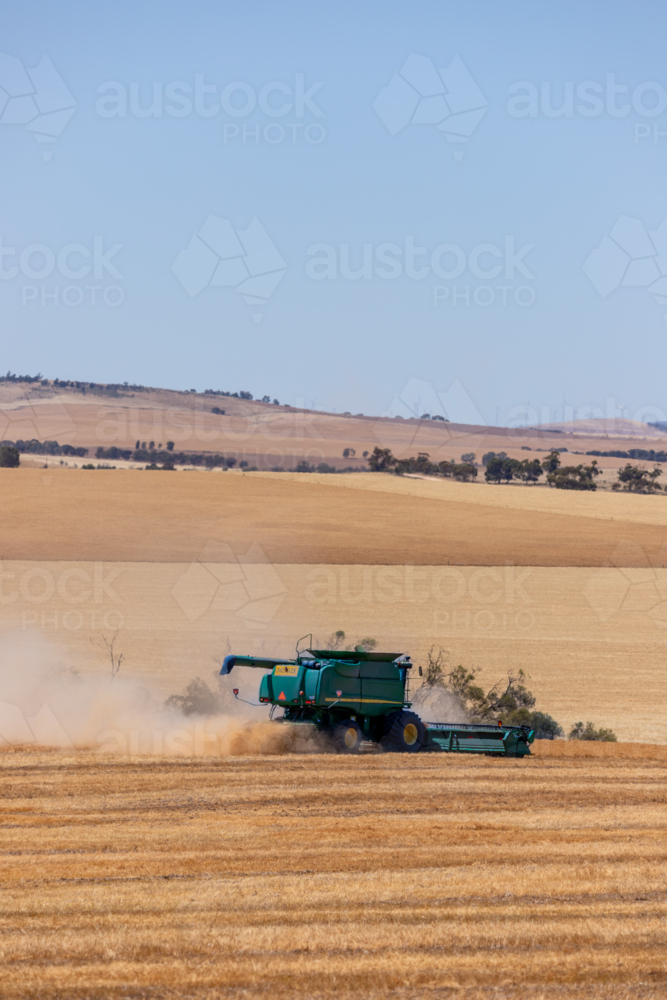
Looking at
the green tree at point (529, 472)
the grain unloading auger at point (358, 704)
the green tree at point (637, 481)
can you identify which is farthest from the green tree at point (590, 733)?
the green tree at point (529, 472)

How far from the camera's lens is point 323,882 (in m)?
10.3

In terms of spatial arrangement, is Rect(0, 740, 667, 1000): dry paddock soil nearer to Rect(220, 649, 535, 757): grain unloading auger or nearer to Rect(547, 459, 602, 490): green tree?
Rect(220, 649, 535, 757): grain unloading auger

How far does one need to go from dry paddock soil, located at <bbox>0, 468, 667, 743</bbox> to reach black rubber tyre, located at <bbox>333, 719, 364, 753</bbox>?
830cm

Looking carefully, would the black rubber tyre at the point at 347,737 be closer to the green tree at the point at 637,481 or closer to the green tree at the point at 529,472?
the green tree at the point at 637,481

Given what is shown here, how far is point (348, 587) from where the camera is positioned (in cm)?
4934

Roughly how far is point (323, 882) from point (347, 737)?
8373 millimetres

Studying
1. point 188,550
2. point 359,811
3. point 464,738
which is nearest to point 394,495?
point 188,550

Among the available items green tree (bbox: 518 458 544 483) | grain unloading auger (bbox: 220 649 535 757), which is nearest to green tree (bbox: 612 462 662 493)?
green tree (bbox: 518 458 544 483)

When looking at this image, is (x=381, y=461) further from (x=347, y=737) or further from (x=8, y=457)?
(x=347, y=737)

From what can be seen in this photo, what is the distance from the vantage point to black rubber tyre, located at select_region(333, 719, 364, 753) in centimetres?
1859

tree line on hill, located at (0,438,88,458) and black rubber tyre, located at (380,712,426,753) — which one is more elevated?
tree line on hill, located at (0,438,88,458)

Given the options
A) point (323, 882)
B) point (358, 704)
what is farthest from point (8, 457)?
point (323, 882)

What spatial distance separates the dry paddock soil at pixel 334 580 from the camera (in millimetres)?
35438

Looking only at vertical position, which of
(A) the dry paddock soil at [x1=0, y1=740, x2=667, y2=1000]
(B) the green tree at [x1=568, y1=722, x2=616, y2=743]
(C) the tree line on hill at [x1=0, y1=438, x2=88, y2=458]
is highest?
(C) the tree line on hill at [x1=0, y1=438, x2=88, y2=458]
